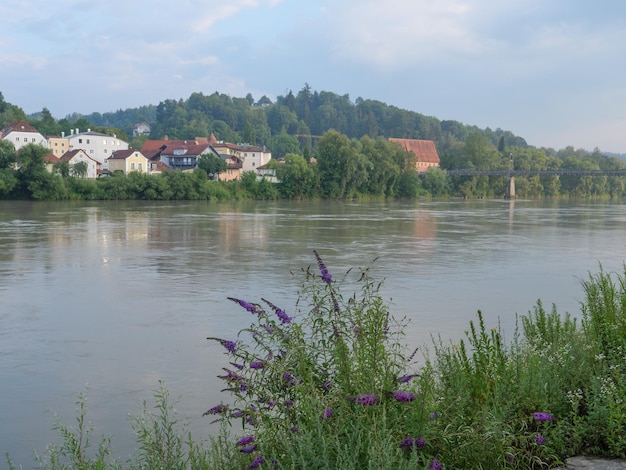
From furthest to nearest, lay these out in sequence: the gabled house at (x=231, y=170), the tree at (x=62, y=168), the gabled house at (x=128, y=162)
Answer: the gabled house at (x=128, y=162), the gabled house at (x=231, y=170), the tree at (x=62, y=168)

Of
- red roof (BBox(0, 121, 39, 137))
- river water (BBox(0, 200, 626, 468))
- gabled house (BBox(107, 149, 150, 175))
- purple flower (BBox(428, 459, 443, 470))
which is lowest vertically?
river water (BBox(0, 200, 626, 468))

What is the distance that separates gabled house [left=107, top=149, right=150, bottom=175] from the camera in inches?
4151

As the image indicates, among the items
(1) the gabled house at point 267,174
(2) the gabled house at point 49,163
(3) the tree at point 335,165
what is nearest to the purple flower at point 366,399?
(2) the gabled house at point 49,163

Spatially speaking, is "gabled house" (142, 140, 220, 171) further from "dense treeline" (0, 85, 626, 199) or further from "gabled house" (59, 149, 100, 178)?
"gabled house" (59, 149, 100, 178)

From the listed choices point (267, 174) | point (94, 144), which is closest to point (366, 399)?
point (267, 174)

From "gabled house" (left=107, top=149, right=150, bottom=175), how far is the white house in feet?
26.7

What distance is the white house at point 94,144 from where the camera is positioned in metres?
117

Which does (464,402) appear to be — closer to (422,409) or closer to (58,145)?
(422,409)

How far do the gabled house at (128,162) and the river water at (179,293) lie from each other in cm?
7551

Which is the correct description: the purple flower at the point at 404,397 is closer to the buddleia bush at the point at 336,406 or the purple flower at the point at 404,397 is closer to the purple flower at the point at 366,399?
the buddleia bush at the point at 336,406

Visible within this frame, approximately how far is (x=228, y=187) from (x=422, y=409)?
3410 inches

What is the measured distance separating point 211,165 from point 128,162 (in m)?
16.6

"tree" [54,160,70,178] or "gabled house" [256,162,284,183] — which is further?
"gabled house" [256,162,284,183]

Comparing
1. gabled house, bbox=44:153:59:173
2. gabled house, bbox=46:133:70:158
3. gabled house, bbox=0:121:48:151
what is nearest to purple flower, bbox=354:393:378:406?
gabled house, bbox=44:153:59:173
